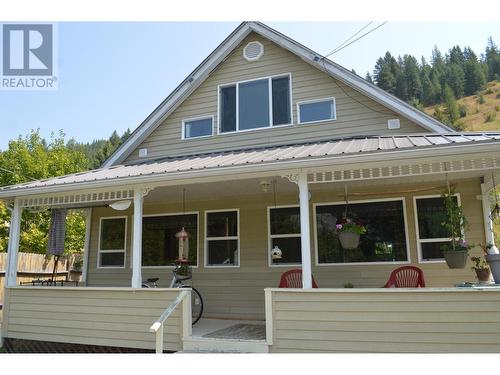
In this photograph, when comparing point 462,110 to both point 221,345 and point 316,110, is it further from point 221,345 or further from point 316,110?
point 221,345

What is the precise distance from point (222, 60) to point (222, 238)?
13.2 ft

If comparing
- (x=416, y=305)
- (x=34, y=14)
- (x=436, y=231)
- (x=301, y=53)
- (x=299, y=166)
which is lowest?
(x=416, y=305)

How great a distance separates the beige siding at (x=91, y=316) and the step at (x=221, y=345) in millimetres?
220

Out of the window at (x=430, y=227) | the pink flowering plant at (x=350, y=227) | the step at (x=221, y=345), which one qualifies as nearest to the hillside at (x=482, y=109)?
the window at (x=430, y=227)

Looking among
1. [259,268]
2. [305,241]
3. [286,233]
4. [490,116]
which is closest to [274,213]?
[286,233]

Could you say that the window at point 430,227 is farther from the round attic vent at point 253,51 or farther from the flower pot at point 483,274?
the round attic vent at point 253,51

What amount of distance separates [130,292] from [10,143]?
68.8 ft

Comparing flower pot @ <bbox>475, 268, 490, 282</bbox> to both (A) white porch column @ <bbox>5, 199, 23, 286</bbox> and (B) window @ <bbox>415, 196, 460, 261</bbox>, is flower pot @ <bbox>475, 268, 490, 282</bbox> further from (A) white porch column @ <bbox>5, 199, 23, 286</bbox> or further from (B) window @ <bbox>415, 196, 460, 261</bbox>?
(A) white porch column @ <bbox>5, 199, 23, 286</bbox>

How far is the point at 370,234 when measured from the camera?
7.88 metres

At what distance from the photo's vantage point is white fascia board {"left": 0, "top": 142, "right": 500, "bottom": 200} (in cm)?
530

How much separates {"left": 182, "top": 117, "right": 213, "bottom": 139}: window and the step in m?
4.83

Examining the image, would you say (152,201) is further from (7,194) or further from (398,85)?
(398,85)

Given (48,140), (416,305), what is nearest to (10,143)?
(48,140)

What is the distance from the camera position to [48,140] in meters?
26.4
